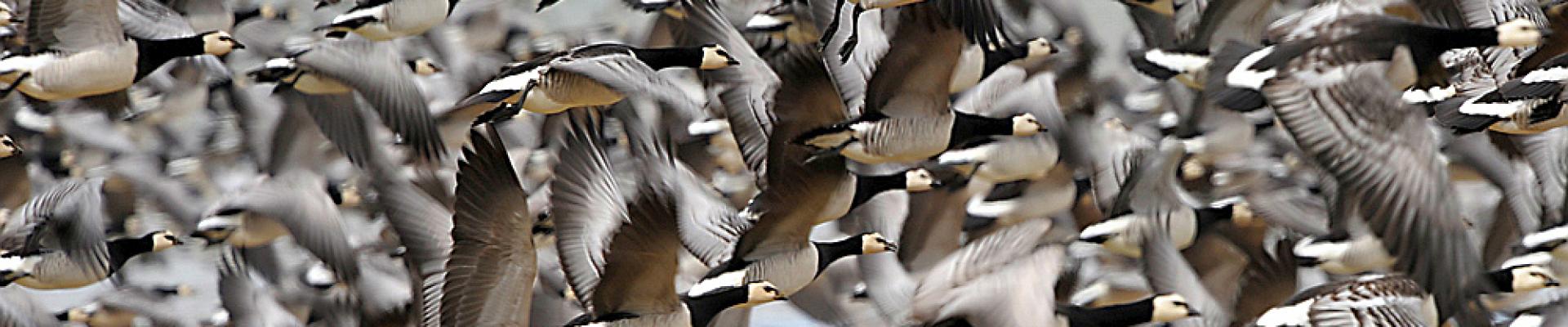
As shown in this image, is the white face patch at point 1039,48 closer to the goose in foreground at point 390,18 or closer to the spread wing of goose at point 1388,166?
the goose in foreground at point 390,18

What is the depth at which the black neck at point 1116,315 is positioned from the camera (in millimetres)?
5215

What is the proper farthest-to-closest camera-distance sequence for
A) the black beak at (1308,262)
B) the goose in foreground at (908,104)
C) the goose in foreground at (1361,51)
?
the black beak at (1308,262), the goose in foreground at (908,104), the goose in foreground at (1361,51)

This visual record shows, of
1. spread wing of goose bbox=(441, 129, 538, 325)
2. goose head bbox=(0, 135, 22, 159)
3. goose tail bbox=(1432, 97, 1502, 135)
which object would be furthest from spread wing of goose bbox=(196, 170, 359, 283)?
goose tail bbox=(1432, 97, 1502, 135)

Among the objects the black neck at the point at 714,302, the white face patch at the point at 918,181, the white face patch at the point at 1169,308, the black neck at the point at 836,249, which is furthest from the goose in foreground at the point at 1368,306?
the white face patch at the point at 918,181

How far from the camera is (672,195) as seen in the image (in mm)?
4781

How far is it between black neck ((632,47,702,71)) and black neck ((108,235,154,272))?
7.02 feet

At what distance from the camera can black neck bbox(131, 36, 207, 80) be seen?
625 cm

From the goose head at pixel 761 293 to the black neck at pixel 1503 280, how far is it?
6.14 ft

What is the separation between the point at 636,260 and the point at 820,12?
5.82 ft

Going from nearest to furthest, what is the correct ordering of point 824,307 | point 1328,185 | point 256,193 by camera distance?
point 1328,185, point 256,193, point 824,307

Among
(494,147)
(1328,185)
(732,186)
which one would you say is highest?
(494,147)

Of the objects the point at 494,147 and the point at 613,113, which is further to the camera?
the point at 613,113

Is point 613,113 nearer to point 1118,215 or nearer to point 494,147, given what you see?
point 494,147

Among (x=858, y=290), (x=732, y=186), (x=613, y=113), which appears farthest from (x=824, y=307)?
(x=613, y=113)
